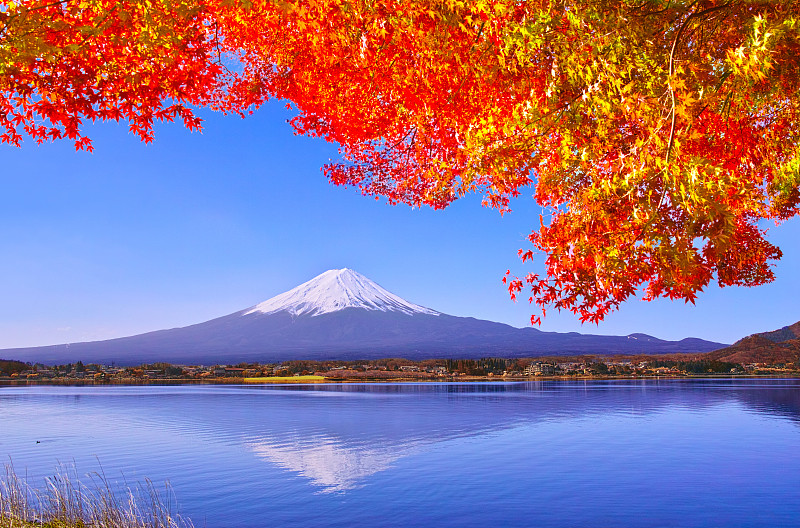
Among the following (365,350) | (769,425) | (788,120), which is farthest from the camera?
(365,350)

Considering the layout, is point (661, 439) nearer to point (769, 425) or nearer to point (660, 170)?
point (769, 425)

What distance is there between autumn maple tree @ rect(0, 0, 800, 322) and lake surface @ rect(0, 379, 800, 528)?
33.6ft

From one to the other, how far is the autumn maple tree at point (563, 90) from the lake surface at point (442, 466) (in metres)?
10.2

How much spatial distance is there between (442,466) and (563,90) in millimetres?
18653

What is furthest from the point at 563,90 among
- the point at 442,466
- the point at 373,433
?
the point at 373,433

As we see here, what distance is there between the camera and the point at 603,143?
334 inches

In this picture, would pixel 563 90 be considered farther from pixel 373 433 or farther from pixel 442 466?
pixel 373 433

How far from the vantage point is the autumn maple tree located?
6641 millimetres

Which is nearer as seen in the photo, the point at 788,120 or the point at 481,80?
the point at 481,80

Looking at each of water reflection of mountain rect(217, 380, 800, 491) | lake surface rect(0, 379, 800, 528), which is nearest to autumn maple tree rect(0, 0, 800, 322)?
lake surface rect(0, 379, 800, 528)

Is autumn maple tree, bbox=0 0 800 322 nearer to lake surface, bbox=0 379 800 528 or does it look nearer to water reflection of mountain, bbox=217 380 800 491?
lake surface, bbox=0 379 800 528

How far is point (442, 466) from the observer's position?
23.2 meters

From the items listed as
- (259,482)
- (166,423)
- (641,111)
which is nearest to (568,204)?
(641,111)

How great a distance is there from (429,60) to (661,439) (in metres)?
30.3
